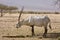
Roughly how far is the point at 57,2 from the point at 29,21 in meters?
2.45

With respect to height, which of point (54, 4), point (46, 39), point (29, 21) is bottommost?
point (46, 39)

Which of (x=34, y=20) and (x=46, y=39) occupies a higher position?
(x=34, y=20)

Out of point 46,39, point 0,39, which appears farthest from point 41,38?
point 0,39

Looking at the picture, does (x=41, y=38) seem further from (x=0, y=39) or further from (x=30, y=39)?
(x=0, y=39)

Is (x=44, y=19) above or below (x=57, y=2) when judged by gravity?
below

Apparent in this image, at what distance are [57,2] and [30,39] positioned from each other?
3.61 m

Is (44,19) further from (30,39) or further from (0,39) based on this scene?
(0,39)

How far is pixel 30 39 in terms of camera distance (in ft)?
50.2

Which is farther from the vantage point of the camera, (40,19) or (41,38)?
(40,19)

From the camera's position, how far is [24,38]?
1575 centimetres

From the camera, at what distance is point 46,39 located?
15516 mm

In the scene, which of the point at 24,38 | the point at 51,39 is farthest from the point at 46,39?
the point at 24,38

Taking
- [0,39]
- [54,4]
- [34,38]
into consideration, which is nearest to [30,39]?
[34,38]

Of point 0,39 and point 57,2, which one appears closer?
point 0,39
